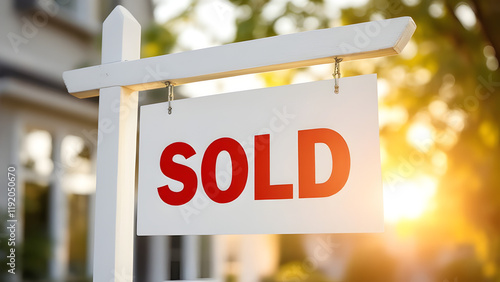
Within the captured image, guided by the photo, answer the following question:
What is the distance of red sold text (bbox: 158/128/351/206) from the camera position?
1281mm

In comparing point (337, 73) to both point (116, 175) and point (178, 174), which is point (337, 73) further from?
point (116, 175)

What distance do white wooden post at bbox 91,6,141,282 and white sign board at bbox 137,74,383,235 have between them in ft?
0.19

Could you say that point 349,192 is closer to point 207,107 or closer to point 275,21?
point 207,107

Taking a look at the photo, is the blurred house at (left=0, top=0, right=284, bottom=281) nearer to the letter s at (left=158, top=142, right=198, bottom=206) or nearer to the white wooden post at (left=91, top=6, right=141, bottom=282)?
the white wooden post at (left=91, top=6, right=141, bottom=282)

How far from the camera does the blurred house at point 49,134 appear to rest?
497cm

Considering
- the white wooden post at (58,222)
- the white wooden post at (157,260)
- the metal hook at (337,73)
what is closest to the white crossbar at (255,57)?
the metal hook at (337,73)

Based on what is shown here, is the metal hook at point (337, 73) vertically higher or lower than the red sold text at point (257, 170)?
higher

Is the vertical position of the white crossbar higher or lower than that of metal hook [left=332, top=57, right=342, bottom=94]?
higher

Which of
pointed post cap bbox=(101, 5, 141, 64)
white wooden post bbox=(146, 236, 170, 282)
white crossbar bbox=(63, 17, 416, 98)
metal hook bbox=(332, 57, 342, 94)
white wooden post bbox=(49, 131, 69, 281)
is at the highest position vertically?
pointed post cap bbox=(101, 5, 141, 64)

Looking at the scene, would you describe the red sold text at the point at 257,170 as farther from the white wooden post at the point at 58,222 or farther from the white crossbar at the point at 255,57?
the white wooden post at the point at 58,222

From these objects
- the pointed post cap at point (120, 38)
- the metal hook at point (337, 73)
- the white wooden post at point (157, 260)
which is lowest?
the white wooden post at point (157, 260)

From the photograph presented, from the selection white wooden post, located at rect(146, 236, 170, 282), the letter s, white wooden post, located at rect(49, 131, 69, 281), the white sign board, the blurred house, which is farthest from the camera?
white wooden post, located at rect(146, 236, 170, 282)

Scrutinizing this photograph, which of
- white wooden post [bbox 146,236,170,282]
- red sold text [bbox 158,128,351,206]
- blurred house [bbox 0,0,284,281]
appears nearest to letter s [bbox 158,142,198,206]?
red sold text [bbox 158,128,351,206]

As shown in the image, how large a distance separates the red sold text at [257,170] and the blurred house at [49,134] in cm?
365
